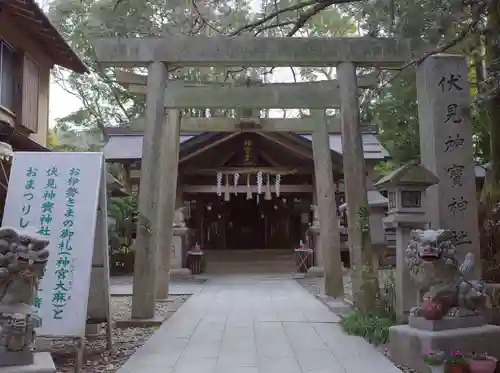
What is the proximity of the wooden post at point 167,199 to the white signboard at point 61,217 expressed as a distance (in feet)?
18.4

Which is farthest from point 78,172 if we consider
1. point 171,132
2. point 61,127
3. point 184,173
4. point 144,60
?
point 61,127

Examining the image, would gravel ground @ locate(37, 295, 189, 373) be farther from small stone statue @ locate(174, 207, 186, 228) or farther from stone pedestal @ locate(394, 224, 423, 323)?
small stone statue @ locate(174, 207, 186, 228)

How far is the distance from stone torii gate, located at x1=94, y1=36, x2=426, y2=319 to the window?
10.6ft

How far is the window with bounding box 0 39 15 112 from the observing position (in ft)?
34.6

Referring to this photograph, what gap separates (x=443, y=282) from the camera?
544 centimetres

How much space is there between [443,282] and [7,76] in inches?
362

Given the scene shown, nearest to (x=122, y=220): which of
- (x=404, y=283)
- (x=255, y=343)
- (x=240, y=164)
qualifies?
(x=240, y=164)

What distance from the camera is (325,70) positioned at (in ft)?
81.4

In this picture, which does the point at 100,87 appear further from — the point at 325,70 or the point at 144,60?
the point at 144,60

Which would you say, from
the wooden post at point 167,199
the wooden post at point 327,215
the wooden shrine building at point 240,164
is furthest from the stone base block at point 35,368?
the wooden shrine building at point 240,164

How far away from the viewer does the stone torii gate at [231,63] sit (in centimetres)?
830

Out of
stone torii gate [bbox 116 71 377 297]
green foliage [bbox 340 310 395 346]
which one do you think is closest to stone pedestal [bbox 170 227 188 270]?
stone torii gate [bbox 116 71 377 297]

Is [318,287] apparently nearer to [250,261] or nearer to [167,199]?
[167,199]

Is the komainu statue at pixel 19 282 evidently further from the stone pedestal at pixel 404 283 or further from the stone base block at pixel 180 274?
the stone base block at pixel 180 274
